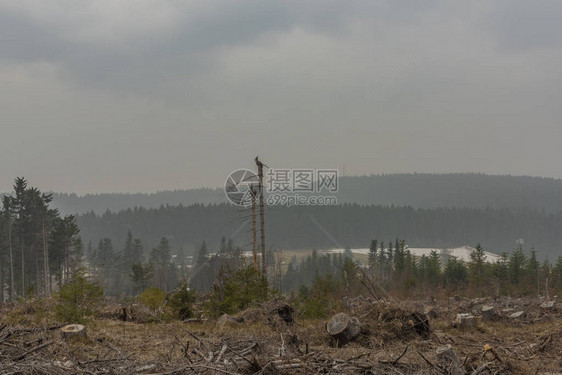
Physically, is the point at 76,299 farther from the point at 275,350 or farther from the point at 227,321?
the point at 275,350

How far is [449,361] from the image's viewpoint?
26.8 ft

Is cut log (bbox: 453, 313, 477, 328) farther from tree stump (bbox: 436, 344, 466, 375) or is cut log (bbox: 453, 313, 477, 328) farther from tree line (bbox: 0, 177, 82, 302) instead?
tree line (bbox: 0, 177, 82, 302)

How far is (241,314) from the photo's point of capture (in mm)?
17016

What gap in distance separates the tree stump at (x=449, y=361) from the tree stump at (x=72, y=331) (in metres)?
9.00

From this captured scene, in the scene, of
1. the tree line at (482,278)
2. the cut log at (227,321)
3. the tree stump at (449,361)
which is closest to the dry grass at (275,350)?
the tree stump at (449,361)

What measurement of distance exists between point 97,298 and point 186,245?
179842 millimetres

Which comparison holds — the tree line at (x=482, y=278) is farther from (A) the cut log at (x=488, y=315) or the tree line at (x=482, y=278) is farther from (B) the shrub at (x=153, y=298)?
(A) the cut log at (x=488, y=315)

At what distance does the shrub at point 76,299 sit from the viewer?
14750 millimetres

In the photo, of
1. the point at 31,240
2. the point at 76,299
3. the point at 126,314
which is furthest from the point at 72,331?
the point at 31,240

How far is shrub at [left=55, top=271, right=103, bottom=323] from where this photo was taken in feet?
48.4

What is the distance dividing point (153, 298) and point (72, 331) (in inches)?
435

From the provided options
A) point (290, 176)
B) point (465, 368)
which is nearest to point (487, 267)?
point (290, 176)

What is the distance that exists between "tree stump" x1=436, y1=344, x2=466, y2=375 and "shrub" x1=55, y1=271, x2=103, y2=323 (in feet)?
37.0

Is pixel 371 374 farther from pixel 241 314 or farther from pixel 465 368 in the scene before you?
pixel 241 314
